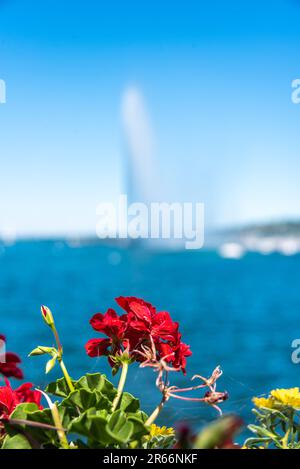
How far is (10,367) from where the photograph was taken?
0.68 metres

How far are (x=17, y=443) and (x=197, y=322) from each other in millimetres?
15873

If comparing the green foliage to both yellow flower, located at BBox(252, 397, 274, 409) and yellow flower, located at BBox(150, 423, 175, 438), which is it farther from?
yellow flower, located at BBox(252, 397, 274, 409)

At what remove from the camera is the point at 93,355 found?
0.73 meters

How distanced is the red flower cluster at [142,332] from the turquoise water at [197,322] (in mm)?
167

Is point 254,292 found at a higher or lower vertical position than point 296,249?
lower

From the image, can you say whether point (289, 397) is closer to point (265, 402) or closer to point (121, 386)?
point (265, 402)

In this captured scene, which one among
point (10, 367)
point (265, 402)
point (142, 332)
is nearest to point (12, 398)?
point (10, 367)

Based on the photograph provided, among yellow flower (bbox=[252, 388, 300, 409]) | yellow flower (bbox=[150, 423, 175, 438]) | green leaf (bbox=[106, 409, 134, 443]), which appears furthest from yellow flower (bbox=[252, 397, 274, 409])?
green leaf (bbox=[106, 409, 134, 443])

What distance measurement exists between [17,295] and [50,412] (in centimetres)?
2161

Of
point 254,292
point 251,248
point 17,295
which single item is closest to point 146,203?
point 254,292

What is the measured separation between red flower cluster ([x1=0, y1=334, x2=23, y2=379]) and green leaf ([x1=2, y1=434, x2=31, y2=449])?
90mm

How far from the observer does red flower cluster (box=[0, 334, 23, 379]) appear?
675 mm
